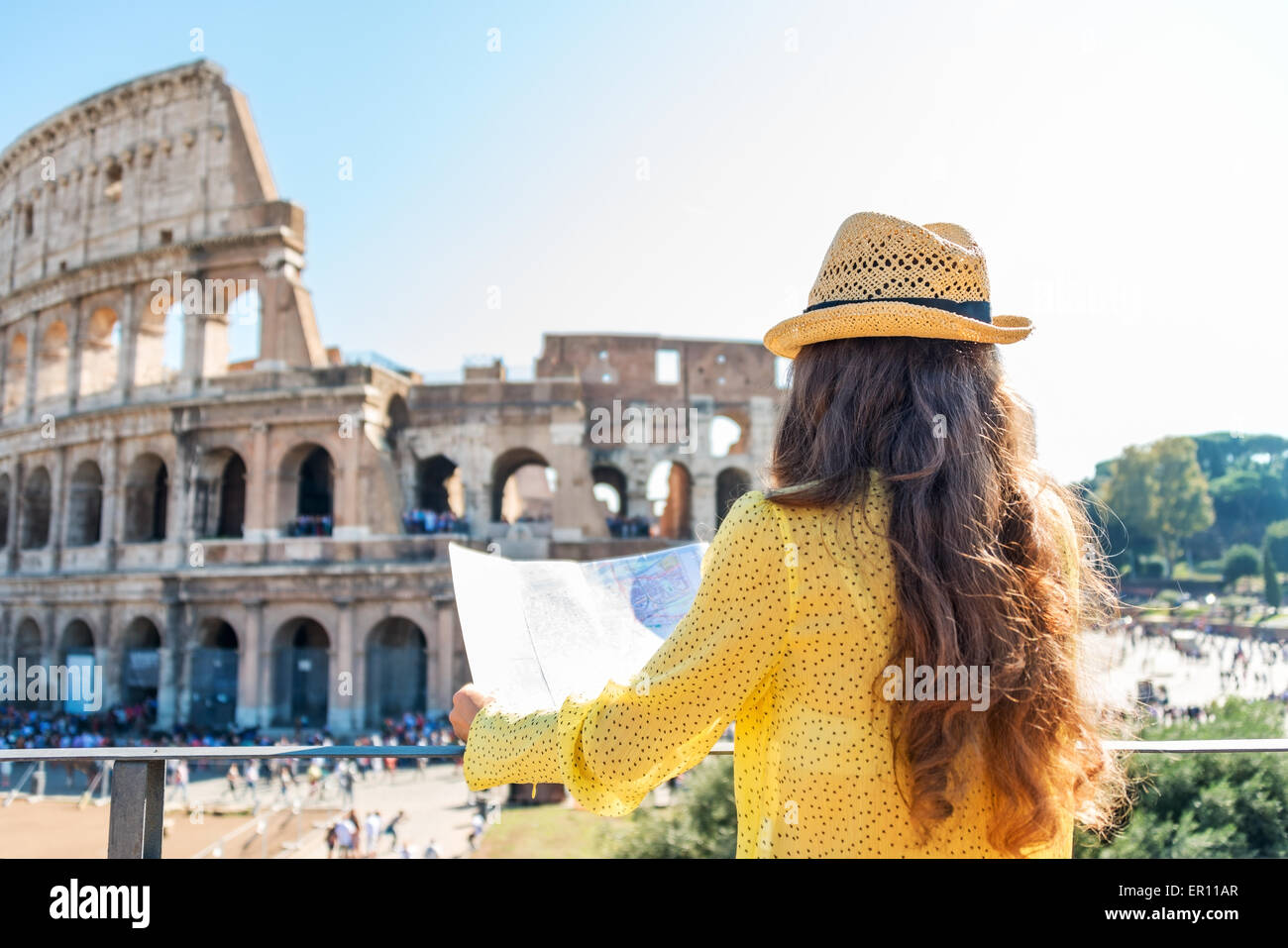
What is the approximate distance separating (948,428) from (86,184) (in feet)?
97.4

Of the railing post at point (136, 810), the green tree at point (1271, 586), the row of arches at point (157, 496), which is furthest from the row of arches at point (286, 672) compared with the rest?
the green tree at point (1271, 586)

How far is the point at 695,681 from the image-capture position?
5.00ft

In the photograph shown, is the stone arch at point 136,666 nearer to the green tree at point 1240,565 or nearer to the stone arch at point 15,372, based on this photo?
the stone arch at point 15,372

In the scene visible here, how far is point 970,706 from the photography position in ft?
4.88

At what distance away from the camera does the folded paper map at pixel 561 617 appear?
6.53ft

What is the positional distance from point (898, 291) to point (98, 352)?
28.1 meters

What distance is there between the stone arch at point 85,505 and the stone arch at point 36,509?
1837 millimetres

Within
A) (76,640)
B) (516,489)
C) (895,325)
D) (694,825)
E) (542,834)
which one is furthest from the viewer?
(516,489)

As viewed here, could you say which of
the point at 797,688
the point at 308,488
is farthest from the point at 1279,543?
the point at 797,688

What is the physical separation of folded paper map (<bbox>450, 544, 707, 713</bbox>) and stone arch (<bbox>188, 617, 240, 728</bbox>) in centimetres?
2194

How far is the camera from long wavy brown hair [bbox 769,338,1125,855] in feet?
4.84

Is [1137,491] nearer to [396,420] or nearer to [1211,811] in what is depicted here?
[396,420]

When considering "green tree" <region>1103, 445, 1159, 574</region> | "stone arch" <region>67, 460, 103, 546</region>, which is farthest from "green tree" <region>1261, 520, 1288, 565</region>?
"stone arch" <region>67, 460, 103, 546</region>
